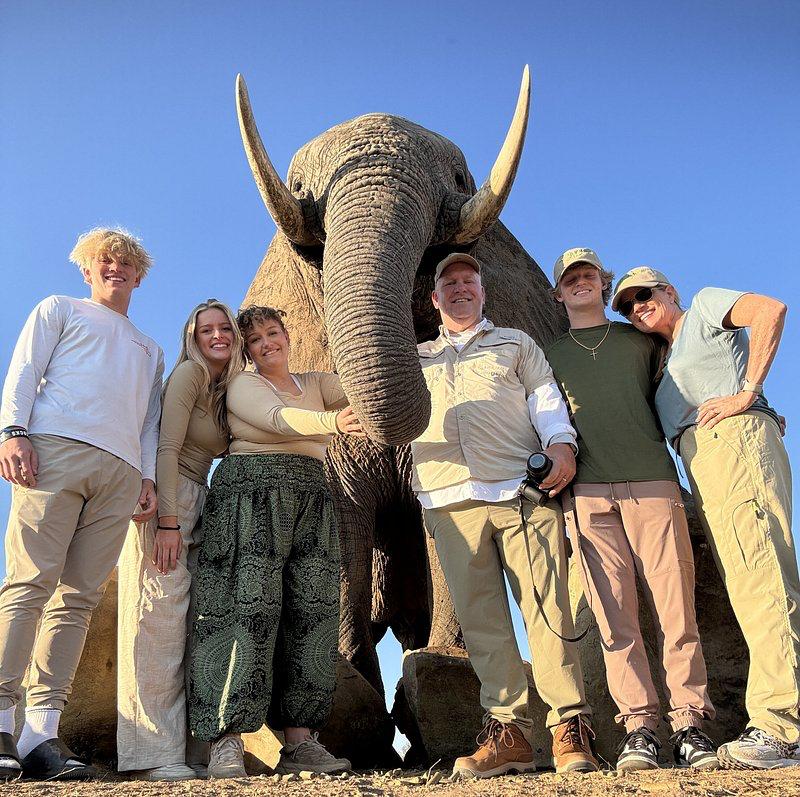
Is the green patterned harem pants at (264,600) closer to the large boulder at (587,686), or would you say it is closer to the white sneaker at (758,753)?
the large boulder at (587,686)

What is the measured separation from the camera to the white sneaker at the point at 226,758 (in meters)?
5.10

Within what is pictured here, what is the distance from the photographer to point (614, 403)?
5.75 metres

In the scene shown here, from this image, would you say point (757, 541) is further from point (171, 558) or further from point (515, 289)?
point (515, 289)

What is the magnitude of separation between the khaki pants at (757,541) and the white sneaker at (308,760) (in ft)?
6.97

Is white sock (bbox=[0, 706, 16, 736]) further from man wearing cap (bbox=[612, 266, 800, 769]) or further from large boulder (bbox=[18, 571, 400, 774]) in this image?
man wearing cap (bbox=[612, 266, 800, 769])

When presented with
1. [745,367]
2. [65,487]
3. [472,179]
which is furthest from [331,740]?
[472,179]

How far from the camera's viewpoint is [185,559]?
5.71 m

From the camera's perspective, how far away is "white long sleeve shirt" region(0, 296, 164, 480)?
5.41 meters

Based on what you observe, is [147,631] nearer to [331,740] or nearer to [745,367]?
[331,740]

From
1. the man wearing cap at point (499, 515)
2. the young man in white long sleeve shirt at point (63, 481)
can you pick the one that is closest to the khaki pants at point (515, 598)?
the man wearing cap at point (499, 515)

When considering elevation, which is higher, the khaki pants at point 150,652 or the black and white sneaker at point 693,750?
the khaki pants at point 150,652

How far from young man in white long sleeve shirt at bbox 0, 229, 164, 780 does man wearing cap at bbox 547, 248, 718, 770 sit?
2.46 meters

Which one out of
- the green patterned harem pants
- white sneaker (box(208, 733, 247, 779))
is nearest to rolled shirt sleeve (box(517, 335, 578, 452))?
the green patterned harem pants

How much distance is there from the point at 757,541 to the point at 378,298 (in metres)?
2.48
